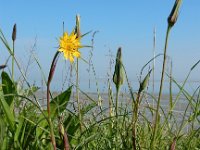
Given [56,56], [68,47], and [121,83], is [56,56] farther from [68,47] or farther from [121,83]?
[121,83]

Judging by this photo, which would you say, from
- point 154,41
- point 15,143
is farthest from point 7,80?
point 154,41

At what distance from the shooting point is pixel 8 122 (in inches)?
49.8

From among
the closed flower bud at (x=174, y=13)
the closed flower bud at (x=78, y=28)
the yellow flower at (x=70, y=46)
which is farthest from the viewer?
the closed flower bud at (x=78, y=28)

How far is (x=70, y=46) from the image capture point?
3.48 ft

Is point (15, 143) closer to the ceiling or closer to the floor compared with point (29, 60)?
closer to the floor

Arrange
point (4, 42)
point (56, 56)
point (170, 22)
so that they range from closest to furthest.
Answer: point (56, 56)
point (170, 22)
point (4, 42)

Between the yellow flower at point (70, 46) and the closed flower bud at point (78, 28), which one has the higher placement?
the closed flower bud at point (78, 28)

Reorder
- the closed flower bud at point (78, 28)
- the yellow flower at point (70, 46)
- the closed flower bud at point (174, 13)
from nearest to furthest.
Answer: the yellow flower at point (70, 46) < the closed flower bud at point (174, 13) < the closed flower bud at point (78, 28)

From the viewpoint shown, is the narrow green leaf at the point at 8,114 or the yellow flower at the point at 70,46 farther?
the narrow green leaf at the point at 8,114

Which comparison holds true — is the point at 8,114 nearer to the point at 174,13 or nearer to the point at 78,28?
the point at 78,28

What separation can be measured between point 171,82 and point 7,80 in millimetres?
531

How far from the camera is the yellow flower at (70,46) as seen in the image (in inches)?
40.6

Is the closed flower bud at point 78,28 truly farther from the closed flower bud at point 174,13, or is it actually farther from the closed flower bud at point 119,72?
the closed flower bud at point 174,13

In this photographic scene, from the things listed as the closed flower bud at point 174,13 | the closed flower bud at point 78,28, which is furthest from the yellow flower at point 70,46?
the closed flower bud at point 174,13
